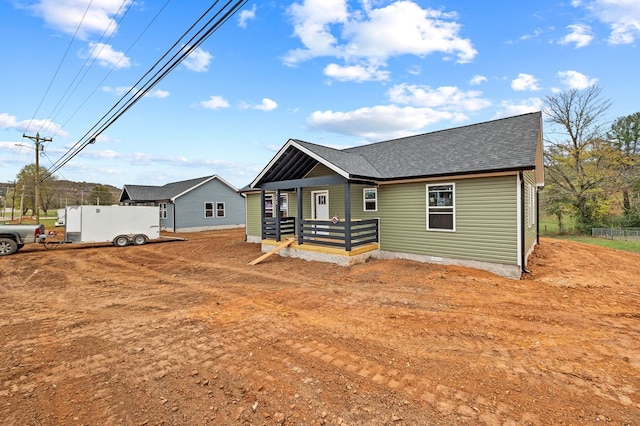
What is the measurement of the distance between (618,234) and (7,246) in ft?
112

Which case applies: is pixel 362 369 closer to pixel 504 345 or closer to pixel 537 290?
pixel 504 345

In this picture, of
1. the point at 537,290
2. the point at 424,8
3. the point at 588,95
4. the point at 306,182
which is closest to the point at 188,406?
the point at 537,290

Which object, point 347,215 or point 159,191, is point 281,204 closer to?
point 347,215

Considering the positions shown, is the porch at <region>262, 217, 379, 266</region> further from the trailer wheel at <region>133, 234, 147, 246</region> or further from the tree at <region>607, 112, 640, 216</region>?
the tree at <region>607, 112, 640, 216</region>

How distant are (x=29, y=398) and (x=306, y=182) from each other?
8834 millimetres

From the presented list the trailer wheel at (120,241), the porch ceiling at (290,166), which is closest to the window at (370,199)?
the porch ceiling at (290,166)

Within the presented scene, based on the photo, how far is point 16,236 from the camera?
41.8 ft

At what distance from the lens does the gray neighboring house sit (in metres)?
24.4

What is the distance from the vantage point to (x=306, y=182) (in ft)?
35.7

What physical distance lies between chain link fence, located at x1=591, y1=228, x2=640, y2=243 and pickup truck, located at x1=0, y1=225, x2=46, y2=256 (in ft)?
107

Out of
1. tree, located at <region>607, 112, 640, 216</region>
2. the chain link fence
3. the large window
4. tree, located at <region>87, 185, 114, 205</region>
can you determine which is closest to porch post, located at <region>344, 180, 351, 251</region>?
the large window

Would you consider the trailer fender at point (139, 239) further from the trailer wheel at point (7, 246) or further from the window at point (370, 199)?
the window at point (370, 199)

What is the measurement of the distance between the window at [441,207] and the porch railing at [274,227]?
609 centimetres

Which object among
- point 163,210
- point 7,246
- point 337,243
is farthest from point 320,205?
point 163,210
